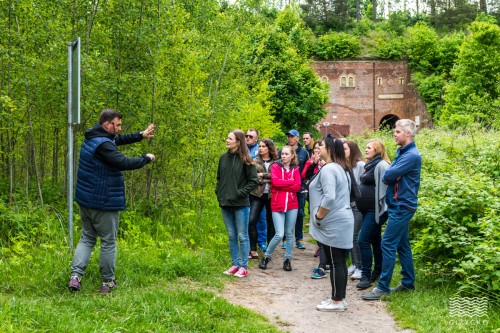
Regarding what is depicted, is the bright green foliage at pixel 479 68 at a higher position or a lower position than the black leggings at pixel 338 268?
higher

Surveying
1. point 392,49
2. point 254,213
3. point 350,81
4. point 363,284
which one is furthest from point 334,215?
point 392,49

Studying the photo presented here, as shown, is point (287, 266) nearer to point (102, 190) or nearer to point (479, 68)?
point (102, 190)

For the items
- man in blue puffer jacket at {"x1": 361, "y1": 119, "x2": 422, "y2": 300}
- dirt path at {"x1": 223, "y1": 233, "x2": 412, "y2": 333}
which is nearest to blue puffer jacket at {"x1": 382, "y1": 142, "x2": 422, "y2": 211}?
man in blue puffer jacket at {"x1": 361, "y1": 119, "x2": 422, "y2": 300}

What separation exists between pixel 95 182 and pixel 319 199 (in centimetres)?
248

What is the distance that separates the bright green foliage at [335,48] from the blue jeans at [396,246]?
121 ft

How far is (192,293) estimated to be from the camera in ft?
18.7

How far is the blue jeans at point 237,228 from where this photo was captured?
22.8ft

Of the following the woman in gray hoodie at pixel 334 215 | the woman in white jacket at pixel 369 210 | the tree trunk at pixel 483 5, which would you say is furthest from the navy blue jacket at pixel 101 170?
the tree trunk at pixel 483 5

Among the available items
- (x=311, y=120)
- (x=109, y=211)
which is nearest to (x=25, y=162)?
(x=109, y=211)

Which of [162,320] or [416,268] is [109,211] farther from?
[416,268]

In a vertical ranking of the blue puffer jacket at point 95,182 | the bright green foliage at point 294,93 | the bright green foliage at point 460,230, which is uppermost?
the bright green foliage at point 294,93

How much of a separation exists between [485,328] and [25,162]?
7.33 metres

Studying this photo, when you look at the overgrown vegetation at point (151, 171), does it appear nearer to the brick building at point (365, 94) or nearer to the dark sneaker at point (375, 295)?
the dark sneaker at point (375, 295)

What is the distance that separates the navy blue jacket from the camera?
5348 millimetres
